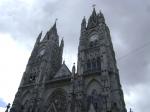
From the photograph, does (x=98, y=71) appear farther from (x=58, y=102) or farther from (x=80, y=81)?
(x=58, y=102)

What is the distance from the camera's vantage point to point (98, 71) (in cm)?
2700

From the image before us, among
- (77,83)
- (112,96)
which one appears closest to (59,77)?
(77,83)

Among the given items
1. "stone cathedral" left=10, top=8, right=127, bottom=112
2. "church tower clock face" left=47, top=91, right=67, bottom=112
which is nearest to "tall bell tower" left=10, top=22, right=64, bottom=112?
"stone cathedral" left=10, top=8, right=127, bottom=112

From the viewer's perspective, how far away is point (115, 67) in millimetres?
29281

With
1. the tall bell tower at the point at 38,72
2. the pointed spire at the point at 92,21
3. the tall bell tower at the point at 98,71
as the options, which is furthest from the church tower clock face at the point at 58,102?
the pointed spire at the point at 92,21

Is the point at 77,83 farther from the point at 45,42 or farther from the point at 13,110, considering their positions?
the point at 45,42

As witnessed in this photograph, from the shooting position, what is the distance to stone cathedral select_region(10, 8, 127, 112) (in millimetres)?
24422

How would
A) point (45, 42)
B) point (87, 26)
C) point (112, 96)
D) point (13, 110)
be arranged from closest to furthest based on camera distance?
point (112, 96), point (13, 110), point (87, 26), point (45, 42)

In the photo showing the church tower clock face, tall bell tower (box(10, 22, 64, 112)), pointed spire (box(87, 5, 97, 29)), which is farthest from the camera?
pointed spire (box(87, 5, 97, 29))

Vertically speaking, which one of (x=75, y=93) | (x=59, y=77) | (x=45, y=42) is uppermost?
(x=45, y=42)

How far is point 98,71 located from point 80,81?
302cm

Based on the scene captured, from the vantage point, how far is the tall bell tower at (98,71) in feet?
77.7

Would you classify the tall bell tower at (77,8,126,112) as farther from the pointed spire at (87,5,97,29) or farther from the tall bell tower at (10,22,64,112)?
the tall bell tower at (10,22,64,112)

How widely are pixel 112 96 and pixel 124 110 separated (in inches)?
102
